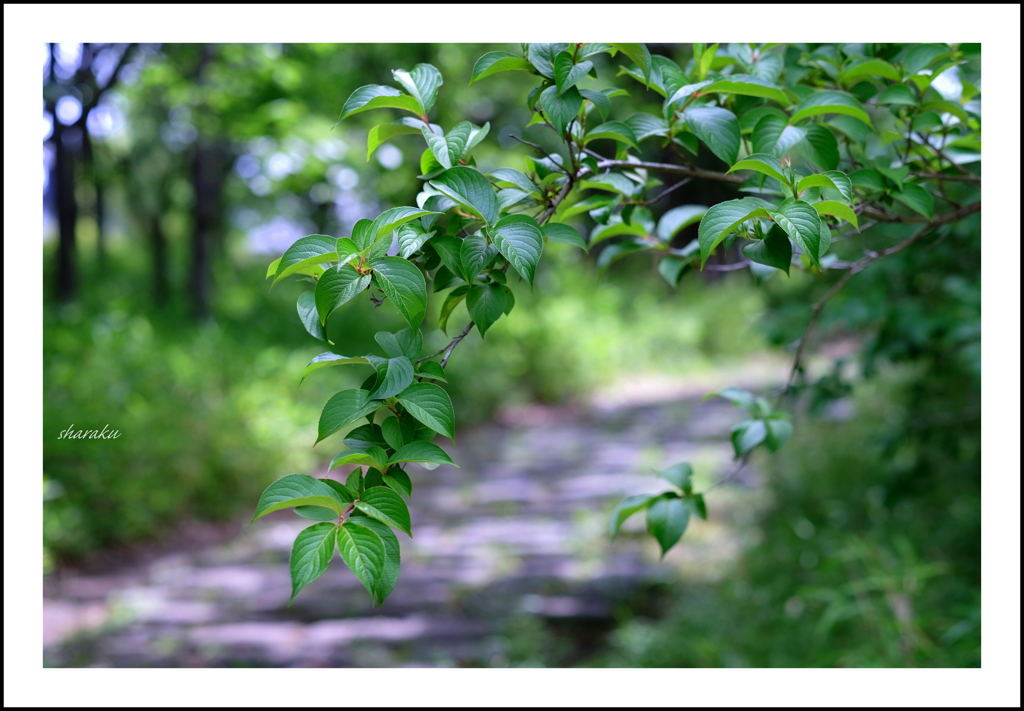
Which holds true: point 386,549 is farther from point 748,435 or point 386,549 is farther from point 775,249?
point 748,435

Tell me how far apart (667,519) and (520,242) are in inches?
16.3

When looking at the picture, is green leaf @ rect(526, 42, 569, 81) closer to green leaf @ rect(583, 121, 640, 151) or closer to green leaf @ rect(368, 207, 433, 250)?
green leaf @ rect(583, 121, 640, 151)

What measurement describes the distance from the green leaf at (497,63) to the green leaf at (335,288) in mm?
234

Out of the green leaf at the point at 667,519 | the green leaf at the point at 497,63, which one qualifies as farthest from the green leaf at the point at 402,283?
the green leaf at the point at 667,519

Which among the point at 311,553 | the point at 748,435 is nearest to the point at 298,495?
the point at 311,553

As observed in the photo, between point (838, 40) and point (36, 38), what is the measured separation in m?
1.00

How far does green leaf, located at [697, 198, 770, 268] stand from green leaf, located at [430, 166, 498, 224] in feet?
0.58

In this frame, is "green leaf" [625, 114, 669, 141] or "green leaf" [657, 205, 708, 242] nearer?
"green leaf" [625, 114, 669, 141]

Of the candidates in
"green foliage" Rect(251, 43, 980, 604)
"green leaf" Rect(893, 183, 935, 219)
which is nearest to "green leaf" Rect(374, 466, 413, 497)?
"green foliage" Rect(251, 43, 980, 604)

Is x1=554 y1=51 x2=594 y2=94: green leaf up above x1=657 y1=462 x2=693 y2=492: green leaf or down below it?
above

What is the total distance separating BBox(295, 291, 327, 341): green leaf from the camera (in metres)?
0.57

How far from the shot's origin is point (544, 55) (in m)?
0.66

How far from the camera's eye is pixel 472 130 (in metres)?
0.66

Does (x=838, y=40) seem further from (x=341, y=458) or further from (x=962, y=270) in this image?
(x=962, y=270)
